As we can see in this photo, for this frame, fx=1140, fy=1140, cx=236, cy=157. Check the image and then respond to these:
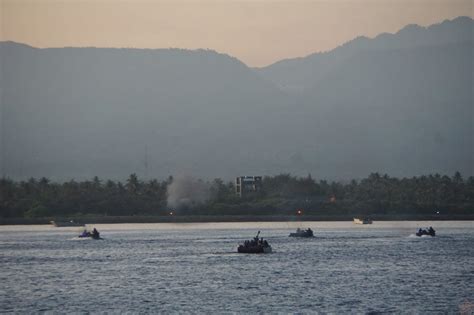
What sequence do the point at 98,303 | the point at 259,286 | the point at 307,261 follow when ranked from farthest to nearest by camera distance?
the point at 307,261 < the point at 259,286 < the point at 98,303

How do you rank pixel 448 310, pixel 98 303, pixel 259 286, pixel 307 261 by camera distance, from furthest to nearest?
pixel 307 261 < pixel 259 286 < pixel 98 303 < pixel 448 310

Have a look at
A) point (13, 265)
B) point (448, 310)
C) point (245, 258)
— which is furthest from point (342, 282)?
point (13, 265)

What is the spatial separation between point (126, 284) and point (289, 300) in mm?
29529

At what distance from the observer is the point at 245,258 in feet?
626

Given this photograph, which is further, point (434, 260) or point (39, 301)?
point (434, 260)

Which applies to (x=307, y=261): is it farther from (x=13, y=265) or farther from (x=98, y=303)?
(x=98, y=303)

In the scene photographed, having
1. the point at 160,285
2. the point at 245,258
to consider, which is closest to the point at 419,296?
the point at 160,285

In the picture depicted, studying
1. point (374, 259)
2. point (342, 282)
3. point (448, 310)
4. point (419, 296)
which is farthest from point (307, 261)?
point (448, 310)

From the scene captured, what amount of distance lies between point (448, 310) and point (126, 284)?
156 ft

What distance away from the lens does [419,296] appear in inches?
5005

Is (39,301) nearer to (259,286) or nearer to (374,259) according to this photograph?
(259,286)

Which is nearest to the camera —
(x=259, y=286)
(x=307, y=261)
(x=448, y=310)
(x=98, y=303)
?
(x=448, y=310)

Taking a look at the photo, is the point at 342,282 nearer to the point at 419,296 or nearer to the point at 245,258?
the point at 419,296

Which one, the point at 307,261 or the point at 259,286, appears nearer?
the point at 259,286
